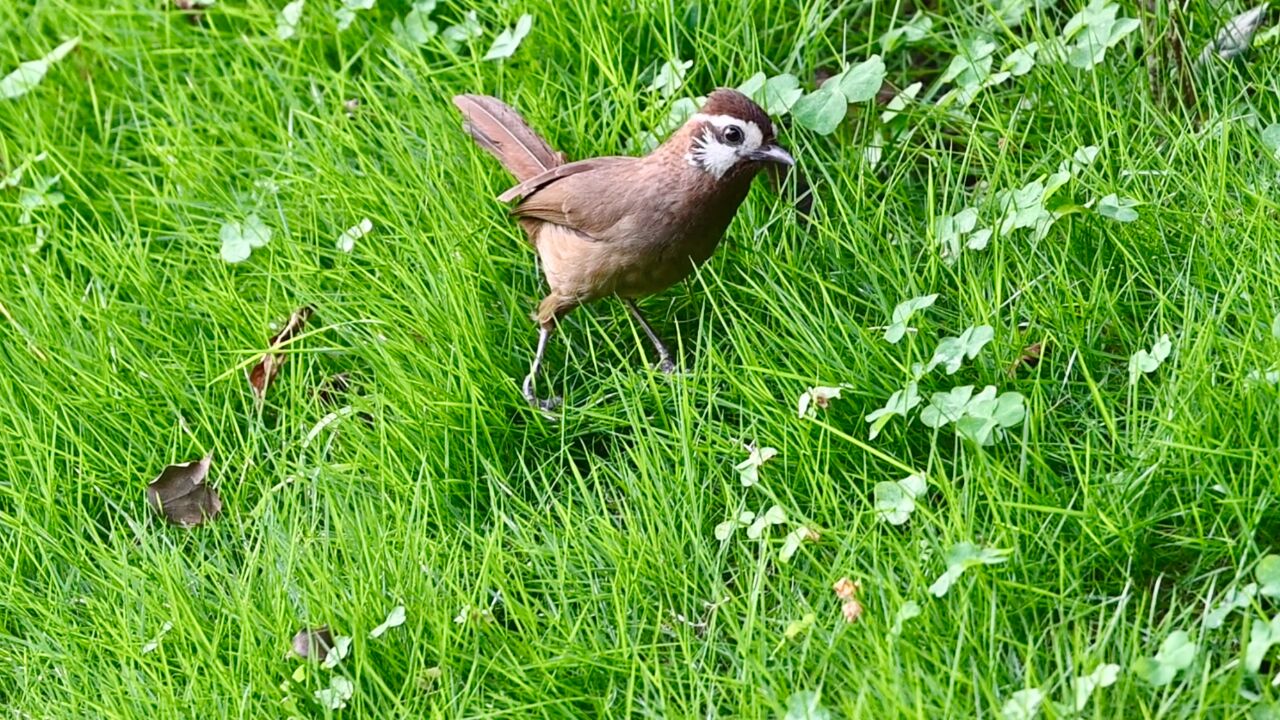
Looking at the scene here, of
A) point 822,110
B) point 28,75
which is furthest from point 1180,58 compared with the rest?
point 28,75

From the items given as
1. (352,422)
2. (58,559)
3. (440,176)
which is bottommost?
(58,559)

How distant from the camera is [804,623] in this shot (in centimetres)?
356

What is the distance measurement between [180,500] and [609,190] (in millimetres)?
1563

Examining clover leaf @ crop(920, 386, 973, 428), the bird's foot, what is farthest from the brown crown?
clover leaf @ crop(920, 386, 973, 428)

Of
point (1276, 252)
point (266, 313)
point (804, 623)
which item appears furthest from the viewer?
point (266, 313)

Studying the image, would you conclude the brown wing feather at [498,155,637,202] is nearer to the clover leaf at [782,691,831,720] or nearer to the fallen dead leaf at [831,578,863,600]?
the fallen dead leaf at [831,578,863,600]

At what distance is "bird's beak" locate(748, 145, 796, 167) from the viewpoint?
4.46 metres

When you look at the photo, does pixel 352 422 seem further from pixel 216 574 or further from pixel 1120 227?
pixel 1120 227

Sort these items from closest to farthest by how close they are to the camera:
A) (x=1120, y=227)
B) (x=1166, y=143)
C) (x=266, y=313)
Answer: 1. (x=1120, y=227)
2. (x=1166, y=143)
3. (x=266, y=313)

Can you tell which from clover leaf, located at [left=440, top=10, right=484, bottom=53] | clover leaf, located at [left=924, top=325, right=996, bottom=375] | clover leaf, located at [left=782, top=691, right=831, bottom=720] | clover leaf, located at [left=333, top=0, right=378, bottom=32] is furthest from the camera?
clover leaf, located at [left=333, top=0, right=378, bottom=32]

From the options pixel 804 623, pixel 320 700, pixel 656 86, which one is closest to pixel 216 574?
pixel 320 700

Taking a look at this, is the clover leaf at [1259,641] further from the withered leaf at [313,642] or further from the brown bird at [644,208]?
the withered leaf at [313,642]

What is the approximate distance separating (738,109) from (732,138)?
0.09 metres

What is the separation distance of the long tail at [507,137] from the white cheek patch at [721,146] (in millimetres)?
573
